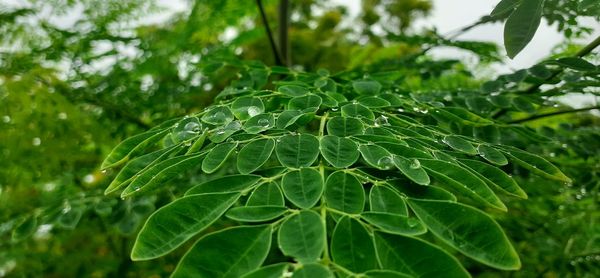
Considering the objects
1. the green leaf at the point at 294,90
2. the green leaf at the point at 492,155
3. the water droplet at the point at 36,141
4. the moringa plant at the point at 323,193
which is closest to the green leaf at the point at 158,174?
the moringa plant at the point at 323,193

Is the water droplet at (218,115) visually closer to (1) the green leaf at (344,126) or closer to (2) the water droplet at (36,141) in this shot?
(1) the green leaf at (344,126)

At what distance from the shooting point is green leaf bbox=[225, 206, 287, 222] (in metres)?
0.40

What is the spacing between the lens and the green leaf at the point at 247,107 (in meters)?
0.63

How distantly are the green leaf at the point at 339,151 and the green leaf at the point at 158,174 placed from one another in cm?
13

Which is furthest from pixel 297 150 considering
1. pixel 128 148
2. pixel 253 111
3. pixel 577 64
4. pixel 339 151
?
pixel 577 64

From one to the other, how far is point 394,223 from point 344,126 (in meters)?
0.21

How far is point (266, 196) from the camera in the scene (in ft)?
1.47

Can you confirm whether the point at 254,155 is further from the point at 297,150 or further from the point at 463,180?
the point at 463,180

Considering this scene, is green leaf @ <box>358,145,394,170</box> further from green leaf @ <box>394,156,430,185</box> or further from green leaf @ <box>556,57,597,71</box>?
green leaf @ <box>556,57,597,71</box>

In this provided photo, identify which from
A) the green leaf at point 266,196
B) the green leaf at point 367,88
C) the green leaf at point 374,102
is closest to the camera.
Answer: the green leaf at point 266,196

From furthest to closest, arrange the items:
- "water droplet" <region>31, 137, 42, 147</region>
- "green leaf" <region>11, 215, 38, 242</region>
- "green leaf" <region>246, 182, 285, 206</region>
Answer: "water droplet" <region>31, 137, 42, 147</region> → "green leaf" <region>11, 215, 38, 242</region> → "green leaf" <region>246, 182, 285, 206</region>

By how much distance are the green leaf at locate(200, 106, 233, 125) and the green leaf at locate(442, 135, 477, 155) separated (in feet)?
0.87

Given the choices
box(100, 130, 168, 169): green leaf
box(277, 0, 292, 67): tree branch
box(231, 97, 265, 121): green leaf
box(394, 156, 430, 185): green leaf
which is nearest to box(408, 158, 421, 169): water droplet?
box(394, 156, 430, 185): green leaf

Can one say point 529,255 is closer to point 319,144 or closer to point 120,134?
point 319,144
